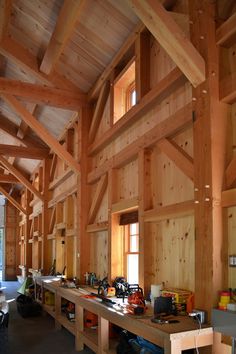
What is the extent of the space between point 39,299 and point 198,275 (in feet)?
20.5

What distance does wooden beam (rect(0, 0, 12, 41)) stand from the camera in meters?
5.56

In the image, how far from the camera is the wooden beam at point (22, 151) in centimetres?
1032

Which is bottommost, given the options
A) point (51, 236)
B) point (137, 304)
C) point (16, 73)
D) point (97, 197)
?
point (137, 304)

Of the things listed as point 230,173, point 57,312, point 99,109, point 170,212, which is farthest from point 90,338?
point 99,109

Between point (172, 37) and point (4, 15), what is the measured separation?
329cm

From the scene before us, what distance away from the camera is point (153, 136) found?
15.9ft

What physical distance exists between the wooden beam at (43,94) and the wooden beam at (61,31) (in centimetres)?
36

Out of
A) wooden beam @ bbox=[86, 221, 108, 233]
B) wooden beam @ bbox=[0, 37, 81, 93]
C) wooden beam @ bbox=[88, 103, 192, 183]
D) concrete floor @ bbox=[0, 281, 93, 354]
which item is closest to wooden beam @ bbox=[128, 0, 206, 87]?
wooden beam @ bbox=[88, 103, 192, 183]

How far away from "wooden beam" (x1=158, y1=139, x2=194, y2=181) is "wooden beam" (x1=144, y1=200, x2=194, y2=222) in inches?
12.2

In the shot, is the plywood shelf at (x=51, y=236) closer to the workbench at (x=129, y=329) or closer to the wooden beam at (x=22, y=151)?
the wooden beam at (x=22, y=151)

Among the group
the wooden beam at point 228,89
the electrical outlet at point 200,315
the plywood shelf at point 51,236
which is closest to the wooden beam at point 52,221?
the plywood shelf at point 51,236

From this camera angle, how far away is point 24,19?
6.20 m

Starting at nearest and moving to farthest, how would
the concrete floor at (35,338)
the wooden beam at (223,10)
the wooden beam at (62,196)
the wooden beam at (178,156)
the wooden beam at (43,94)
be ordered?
the wooden beam at (223,10) < the wooden beam at (178,156) < the concrete floor at (35,338) < the wooden beam at (43,94) < the wooden beam at (62,196)

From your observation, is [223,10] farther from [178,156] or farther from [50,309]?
[50,309]
